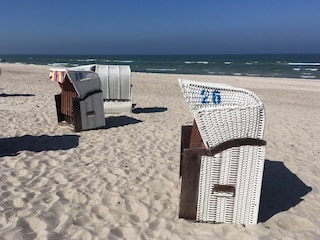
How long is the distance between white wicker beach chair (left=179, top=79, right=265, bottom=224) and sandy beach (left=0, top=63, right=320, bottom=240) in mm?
249

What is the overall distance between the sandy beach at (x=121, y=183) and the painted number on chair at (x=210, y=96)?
1.30 meters

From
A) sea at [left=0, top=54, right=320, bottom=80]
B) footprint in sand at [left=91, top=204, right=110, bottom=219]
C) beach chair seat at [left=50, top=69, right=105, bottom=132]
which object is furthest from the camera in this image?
sea at [left=0, top=54, right=320, bottom=80]

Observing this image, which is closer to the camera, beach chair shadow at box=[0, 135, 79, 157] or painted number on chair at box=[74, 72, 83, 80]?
beach chair shadow at box=[0, 135, 79, 157]

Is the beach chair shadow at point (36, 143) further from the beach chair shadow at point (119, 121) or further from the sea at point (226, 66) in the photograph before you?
the sea at point (226, 66)

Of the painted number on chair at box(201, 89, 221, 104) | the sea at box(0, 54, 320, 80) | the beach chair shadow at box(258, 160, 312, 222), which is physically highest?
the painted number on chair at box(201, 89, 221, 104)

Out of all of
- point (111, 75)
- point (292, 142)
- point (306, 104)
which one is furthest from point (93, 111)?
point (306, 104)

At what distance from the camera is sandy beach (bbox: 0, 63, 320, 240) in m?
3.52

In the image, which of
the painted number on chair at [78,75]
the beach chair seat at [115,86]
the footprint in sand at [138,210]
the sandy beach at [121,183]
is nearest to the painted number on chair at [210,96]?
the sandy beach at [121,183]

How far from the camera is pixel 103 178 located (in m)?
4.77

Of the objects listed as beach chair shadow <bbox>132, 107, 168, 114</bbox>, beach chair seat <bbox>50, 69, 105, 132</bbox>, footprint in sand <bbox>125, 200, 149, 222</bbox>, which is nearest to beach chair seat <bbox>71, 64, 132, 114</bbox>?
beach chair shadow <bbox>132, 107, 168, 114</bbox>

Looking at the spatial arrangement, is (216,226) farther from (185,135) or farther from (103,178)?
(103,178)

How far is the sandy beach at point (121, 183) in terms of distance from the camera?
3518 mm

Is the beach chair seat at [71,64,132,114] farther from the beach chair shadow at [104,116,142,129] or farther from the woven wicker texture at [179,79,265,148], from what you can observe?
the woven wicker texture at [179,79,265,148]

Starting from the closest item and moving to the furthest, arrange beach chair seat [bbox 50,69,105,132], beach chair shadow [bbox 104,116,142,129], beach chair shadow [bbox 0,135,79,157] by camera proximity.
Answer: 1. beach chair shadow [bbox 0,135,79,157]
2. beach chair seat [bbox 50,69,105,132]
3. beach chair shadow [bbox 104,116,142,129]
